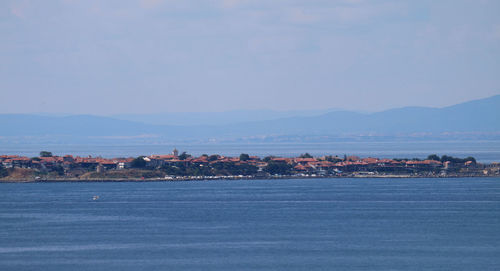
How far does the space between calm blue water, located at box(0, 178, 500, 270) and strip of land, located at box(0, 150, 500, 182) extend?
14727 mm

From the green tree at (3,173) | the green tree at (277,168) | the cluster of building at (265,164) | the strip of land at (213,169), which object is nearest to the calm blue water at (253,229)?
the green tree at (3,173)

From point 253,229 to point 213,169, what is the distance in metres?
46.8

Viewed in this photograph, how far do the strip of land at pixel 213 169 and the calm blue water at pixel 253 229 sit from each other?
1473 centimetres

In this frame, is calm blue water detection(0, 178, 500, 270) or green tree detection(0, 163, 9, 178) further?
green tree detection(0, 163, 9, 178)

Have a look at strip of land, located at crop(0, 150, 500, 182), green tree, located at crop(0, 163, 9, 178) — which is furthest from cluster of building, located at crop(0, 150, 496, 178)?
green tree, located at crop(0, 163, 9, 178)

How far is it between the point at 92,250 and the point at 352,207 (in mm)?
20851

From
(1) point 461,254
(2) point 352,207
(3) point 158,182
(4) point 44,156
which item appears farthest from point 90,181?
(1) point 461,254

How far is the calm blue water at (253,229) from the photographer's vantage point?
30766mm

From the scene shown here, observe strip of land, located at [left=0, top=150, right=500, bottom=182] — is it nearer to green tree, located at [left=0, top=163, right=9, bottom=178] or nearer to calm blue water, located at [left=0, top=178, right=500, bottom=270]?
green tree, located at [left=0, top=163, right=9, bottom=178]

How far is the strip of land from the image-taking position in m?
81.1

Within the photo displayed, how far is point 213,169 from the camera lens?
283ft

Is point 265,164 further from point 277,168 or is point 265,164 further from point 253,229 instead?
point 253,229

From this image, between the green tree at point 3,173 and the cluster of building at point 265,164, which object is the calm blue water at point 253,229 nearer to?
the green tree at point 3,173

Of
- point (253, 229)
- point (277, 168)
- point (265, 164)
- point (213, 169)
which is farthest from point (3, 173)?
point (253, 229)
